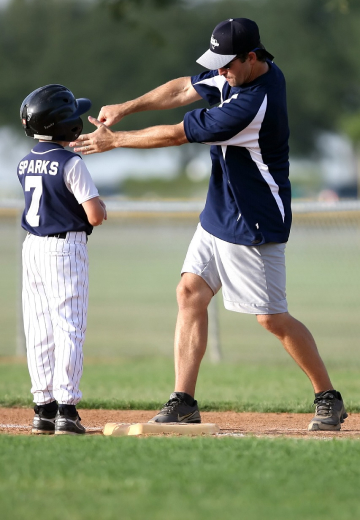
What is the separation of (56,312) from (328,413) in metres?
1.76

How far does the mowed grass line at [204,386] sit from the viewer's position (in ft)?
21.9

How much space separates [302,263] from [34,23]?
2646 inches

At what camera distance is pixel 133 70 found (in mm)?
84562

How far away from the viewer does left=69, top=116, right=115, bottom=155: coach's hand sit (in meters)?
4.96

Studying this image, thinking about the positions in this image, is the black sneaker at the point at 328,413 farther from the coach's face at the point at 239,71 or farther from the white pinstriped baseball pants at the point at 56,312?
the coach's face at the point at 239,71

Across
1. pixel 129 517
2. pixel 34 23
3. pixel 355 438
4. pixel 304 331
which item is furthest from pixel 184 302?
pixel 34 23

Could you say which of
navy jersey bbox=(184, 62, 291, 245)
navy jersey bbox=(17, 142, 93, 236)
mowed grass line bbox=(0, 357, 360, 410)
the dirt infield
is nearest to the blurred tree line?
mowed grass line bbox=(0, 357, 360, 410)

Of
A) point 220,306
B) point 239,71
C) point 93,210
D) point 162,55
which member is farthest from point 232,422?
point 162,55

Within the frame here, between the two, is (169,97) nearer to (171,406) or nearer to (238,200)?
(238,200)

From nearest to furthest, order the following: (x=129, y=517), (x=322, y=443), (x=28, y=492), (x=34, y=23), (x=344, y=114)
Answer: (x=129, y=517) < (x=28, y=492) < (x=322, y=443) < (x=344, y=114) < (x=34, y=23)

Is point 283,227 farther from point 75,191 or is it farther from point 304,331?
point 75,191

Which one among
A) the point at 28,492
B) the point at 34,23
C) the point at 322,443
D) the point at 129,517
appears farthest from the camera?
the point at 34,23

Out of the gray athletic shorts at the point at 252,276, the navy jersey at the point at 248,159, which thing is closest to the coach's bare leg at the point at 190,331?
the gray athletic shorts at the point at 252,276

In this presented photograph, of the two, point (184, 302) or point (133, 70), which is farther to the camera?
point (133, 70)
